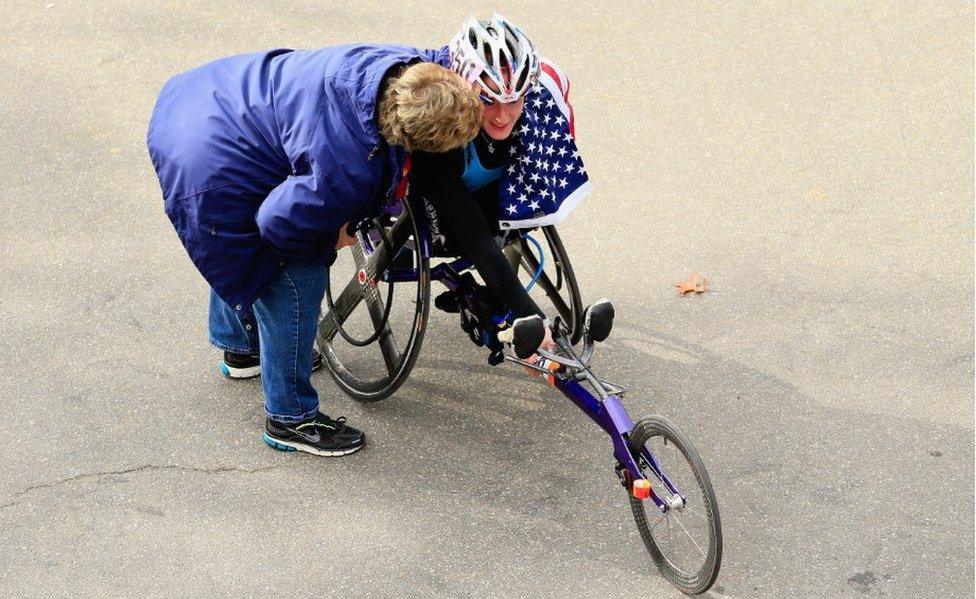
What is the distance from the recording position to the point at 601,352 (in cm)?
479

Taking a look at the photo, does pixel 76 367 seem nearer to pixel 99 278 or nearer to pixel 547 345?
pixel 99 278

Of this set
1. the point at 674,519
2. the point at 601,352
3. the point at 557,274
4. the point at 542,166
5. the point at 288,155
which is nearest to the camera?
the point at 288,155

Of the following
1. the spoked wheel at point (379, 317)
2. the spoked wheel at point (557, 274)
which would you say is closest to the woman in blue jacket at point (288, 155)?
the spoked wheel at point (379, 317)

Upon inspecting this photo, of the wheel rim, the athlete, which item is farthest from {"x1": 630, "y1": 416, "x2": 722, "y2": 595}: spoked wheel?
the athlete

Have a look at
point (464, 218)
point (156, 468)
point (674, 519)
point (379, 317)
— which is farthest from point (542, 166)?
point (156, 468)

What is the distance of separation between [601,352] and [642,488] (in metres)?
1.28

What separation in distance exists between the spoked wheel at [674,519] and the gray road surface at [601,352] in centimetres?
10

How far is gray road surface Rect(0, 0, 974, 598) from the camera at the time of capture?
3.84 metres

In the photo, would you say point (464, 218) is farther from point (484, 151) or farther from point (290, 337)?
point (290, 337)

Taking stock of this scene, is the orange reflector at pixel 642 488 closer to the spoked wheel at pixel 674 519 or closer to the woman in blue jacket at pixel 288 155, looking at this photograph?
the spoked wheel at pixel 674 519

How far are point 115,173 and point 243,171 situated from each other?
8.23 ft

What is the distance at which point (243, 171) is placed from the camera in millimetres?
3598

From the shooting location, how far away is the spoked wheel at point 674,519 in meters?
3.52

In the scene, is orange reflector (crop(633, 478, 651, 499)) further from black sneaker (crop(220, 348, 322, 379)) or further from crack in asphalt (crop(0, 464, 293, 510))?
black sneaker (crop(220, 348, 322, 379))
